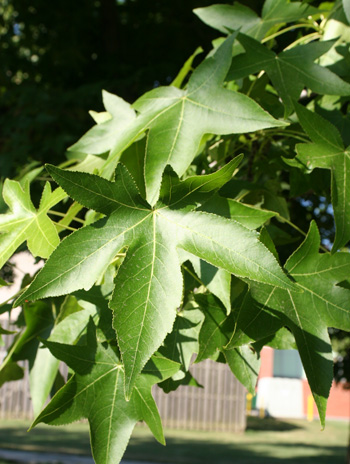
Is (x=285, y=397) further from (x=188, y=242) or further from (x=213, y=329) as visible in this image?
(x=188, y=242)

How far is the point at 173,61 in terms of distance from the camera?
3.76 m

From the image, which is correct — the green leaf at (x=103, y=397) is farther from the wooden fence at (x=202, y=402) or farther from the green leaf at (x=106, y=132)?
the wooden fence at (x=202, y=402)

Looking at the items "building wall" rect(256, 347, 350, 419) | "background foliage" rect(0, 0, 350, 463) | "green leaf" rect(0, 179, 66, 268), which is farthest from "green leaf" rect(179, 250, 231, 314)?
"building wall" rect(256, 347, 350, 419)

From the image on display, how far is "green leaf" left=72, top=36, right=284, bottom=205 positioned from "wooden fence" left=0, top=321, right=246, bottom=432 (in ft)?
28.4

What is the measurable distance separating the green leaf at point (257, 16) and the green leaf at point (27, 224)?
1.32 ft

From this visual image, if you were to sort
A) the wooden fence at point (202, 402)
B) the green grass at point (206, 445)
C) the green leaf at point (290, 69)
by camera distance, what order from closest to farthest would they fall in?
the green leaf at point (290, 69)
the green grass at point (206, 445)
the wooden fence at point (202, 402)

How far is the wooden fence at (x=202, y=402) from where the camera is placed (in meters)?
9.14

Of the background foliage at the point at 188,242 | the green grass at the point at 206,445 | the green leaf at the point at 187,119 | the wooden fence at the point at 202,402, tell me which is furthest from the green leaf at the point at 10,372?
the wooden fence at the point at 202,402

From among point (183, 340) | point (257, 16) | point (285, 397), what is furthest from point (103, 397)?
point (285, 397)

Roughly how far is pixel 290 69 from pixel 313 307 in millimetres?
347

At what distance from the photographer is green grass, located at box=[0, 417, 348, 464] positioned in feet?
23.2

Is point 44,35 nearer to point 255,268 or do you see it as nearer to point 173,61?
point 173,61

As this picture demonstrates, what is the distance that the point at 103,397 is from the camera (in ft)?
2.15

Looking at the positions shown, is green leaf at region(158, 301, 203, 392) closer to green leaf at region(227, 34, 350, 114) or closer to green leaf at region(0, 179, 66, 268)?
green leaf at region(0, 179, 66, 268)
